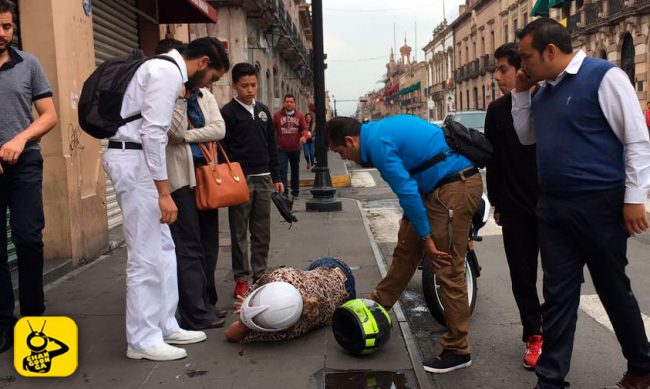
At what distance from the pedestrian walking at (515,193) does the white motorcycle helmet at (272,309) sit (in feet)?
4.60

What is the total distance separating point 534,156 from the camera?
3.66 m

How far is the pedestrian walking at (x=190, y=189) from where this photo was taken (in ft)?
13.3

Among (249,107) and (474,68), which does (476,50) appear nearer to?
(474,68)

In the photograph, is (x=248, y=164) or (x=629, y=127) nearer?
(x=629, y=127)

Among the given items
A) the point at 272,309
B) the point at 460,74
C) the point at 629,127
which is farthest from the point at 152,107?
the point at 460,74

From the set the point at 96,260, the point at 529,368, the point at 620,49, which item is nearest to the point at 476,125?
the point at 620,49

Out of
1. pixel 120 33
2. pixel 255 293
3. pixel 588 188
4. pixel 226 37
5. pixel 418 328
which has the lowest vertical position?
pixel 418 328

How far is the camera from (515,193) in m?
3.68

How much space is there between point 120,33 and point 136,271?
6.06 meters

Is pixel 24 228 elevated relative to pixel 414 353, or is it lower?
elevated

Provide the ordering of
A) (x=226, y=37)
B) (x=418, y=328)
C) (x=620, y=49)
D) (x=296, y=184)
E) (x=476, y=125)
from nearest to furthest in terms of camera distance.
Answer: (x=418, y=328) → (x=296, y=184) → (x=226, y=37) → (x=476, y=125) → (x=620, y=49)

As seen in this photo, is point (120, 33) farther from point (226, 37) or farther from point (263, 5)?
point (263, 5)

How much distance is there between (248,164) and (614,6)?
2784cm

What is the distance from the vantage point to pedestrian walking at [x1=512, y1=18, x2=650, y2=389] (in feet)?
9.16
